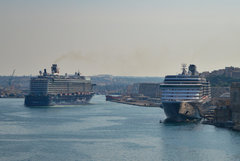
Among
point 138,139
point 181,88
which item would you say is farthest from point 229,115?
point 138,139

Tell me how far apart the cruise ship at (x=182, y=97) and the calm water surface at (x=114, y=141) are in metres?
3.02

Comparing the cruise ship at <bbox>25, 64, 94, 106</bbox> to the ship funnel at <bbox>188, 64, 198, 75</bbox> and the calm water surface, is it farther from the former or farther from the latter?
the calm water surface

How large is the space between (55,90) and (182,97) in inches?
2092

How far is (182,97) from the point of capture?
77.6m

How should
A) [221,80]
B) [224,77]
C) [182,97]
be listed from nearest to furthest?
[182,97]
[221,80]
[224,77]

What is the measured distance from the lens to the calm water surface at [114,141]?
47.5 m

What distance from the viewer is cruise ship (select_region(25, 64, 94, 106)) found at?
395ft

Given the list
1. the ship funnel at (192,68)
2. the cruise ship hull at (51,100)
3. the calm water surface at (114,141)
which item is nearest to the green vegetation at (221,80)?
the cruise ship hull at (51,100)

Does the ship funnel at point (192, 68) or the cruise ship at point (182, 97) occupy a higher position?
→ the ship funnel at point (192, 68)

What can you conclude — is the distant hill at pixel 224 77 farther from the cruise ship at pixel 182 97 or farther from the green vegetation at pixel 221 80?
the cruise ship at pixel 182 97

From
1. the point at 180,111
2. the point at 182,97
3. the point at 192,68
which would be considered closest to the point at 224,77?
the point at 192,68

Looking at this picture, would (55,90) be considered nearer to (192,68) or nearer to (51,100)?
(51,100)

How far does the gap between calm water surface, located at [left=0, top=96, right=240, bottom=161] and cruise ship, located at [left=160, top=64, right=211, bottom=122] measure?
9.92 ft

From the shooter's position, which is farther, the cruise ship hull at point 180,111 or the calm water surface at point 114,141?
the cruise ship hull at point 180,111
